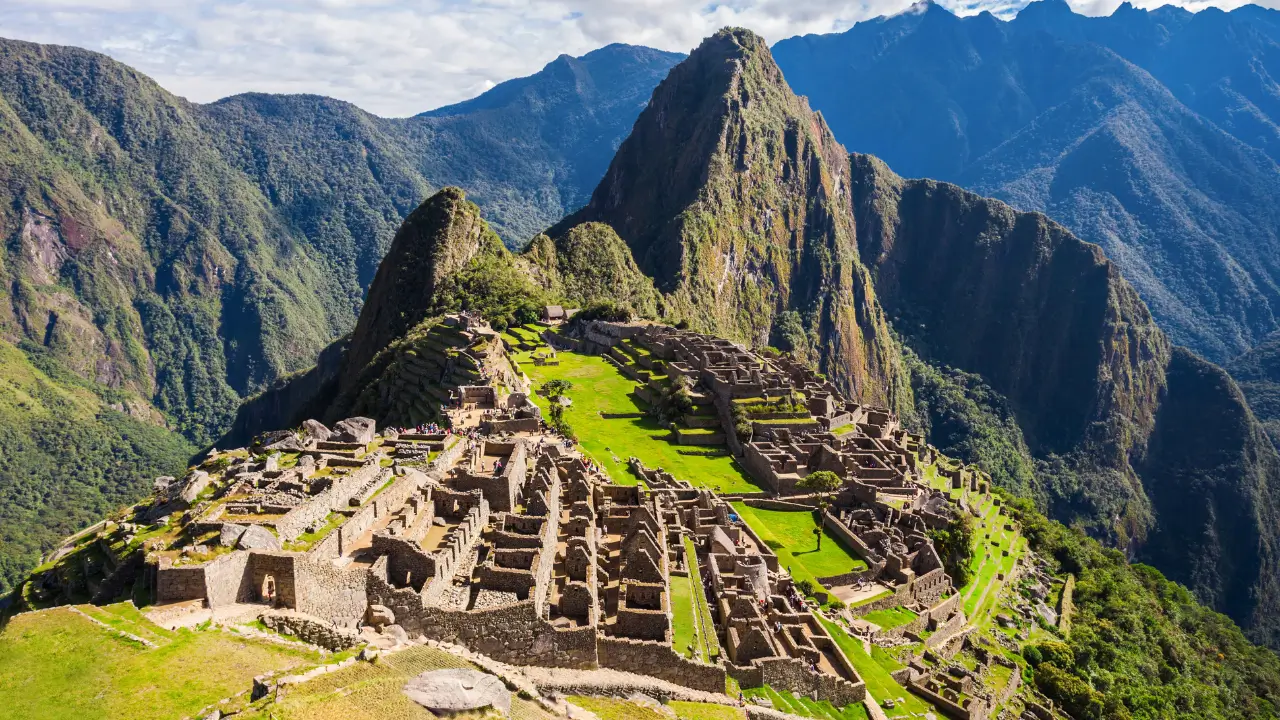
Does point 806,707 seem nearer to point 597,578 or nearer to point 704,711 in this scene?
point 704,711

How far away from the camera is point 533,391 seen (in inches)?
2921

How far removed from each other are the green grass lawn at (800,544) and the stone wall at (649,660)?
18.9 meters

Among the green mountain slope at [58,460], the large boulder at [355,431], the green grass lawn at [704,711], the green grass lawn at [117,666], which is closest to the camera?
the green grass lawn at [117,666]

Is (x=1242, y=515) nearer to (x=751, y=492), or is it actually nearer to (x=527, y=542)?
(x=751, y=492)

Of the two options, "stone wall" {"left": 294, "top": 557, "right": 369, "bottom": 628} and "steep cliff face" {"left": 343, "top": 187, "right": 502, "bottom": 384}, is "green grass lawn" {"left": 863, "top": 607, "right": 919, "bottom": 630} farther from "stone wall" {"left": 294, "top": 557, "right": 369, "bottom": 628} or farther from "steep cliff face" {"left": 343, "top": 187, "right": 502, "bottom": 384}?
"steep cliff face" {"left": 343, "top": 187, "right": 502, "bottom": 384}

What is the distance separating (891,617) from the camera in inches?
1729

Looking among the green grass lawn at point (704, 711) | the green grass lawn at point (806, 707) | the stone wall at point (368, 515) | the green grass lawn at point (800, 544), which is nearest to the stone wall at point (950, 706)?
the green grass lawn at point (800, 544)

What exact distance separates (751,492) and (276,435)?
31.9 meters

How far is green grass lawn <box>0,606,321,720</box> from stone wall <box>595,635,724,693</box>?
892 cm

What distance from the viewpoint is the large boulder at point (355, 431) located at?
3912 centimetres

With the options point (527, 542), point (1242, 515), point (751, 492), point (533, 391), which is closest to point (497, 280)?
point (533, 391)

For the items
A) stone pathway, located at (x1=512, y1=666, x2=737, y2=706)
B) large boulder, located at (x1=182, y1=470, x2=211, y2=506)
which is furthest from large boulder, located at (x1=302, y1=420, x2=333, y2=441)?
stone pathway, located at (x1=512, y1=666, x2=737, y2=706)

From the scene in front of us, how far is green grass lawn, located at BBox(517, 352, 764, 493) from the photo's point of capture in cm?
A: 5793

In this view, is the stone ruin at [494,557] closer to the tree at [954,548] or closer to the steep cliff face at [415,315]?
the tree at [954,548]
